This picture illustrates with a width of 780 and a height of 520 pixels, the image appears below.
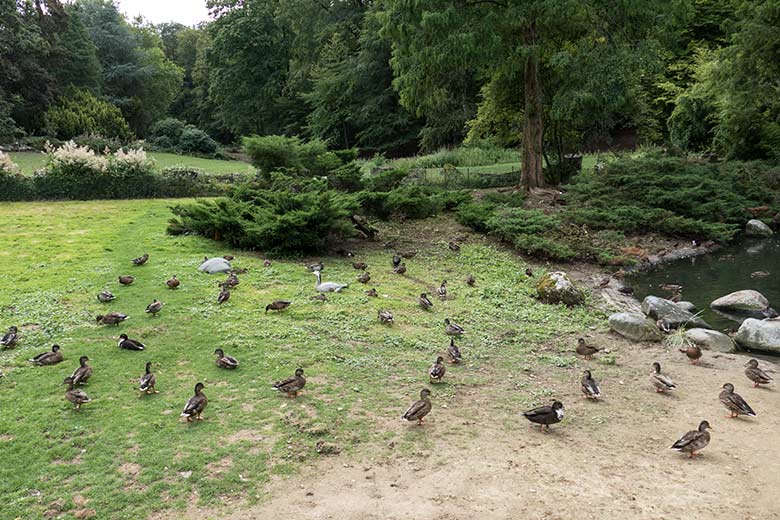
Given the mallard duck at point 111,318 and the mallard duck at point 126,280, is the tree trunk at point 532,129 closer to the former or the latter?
the mallard duck at point 126,280

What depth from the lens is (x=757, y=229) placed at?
23781 millimetres

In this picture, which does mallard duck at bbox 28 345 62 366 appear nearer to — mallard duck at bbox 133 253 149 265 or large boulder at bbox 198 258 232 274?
large boulder at bbox 198 258 232 274

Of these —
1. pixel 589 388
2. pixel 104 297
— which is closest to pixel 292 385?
pixel 589 388

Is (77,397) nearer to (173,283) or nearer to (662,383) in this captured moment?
(173,283)

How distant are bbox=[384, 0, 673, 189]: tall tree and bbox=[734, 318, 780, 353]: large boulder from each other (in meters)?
13.5

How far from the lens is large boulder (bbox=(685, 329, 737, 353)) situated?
39.2 feet

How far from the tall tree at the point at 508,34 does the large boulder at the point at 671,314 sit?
11796 mm

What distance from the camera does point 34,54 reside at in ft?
163

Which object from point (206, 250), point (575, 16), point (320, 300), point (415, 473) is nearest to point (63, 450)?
point (415, 473)

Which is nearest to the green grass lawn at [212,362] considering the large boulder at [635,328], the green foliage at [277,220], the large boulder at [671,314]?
the green foliage at [277,220]

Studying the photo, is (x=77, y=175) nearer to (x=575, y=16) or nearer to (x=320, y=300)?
(x=320, y=300)

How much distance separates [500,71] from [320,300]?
58.3 feet

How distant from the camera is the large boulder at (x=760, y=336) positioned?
11.9 metres

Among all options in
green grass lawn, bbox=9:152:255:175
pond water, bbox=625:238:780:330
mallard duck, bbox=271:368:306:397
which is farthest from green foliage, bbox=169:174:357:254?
green grass lawn, bbox=9:152:255:175
